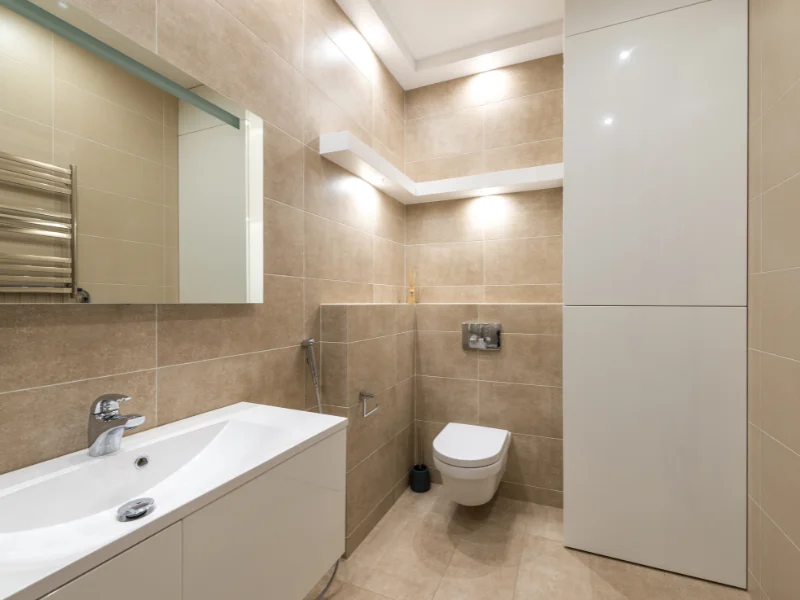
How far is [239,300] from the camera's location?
1478 mm

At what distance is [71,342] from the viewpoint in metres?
1.00

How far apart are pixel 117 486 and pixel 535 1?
293 cm

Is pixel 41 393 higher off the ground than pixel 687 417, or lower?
higher

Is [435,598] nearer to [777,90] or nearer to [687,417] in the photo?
[687,417]

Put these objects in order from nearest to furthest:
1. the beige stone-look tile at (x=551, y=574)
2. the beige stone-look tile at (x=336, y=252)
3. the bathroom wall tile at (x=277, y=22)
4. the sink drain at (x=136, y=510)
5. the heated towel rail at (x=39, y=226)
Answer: the sink drain at (x=136, y=510) → the heated towel rail at (x=39, y=226) → the bathroom wall tile at (x=277, y=22) → the beige stone-look tile at (x=551, y=574) → the beige stone-look tile at (x=336, y=252)

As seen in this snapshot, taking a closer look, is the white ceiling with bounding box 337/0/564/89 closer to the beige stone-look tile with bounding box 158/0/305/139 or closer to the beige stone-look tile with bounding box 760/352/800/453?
the beige stone-look tile with bounding box 158/0/305/139

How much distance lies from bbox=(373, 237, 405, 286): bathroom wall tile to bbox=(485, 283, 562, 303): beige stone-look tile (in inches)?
25.8

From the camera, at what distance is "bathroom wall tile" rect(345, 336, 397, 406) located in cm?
188

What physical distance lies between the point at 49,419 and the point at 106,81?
3.04ft

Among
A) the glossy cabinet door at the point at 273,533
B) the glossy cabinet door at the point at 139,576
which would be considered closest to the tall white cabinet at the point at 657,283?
the glossy cabinet door at the point at 273,533

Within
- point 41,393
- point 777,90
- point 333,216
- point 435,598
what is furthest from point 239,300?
point 777,90

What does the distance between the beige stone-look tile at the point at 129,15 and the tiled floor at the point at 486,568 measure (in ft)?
6.93

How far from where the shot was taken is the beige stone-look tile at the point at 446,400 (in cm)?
252

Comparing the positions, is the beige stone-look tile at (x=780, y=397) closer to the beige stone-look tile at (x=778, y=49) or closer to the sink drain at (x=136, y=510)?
the beige stone-look tile at (x=778, y=49)
